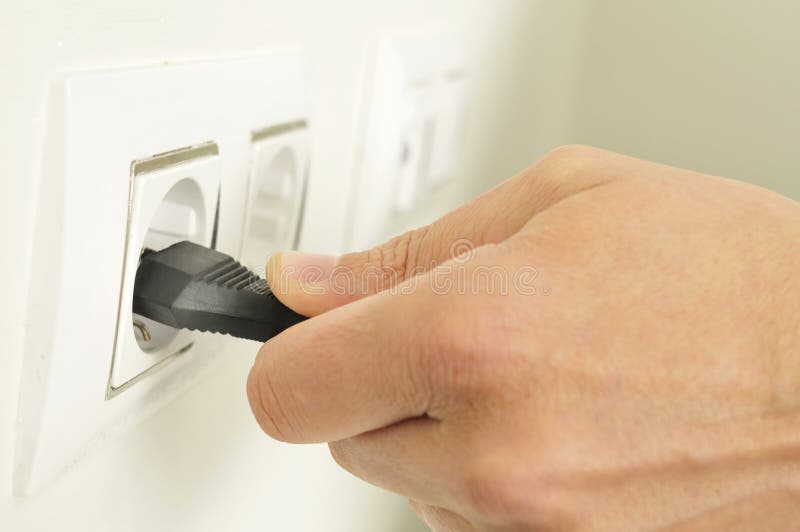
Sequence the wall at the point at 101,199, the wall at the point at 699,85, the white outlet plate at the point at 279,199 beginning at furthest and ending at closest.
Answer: the wall at the point at 699,85 → the white outlet plate at the point at 279,199 → the wall at the point at 101,199

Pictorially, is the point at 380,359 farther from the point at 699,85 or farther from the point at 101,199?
the point at 699,85

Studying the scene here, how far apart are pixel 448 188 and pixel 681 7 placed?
33 centimetres

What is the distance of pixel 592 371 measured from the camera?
202mm

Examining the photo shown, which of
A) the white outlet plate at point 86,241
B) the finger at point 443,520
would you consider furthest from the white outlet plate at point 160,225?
the finger at point 443,520

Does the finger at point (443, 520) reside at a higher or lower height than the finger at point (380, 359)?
lower

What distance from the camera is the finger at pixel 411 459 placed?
0.71 ft

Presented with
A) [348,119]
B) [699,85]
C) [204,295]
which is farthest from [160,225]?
[699,85]

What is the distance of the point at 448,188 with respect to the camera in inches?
22.7

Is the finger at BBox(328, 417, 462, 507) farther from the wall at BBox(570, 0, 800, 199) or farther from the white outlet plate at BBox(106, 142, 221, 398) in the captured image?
the wall at BBox(570, 0, 800, 199)

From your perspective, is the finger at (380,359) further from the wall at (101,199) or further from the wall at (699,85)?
the wall at (699,85)

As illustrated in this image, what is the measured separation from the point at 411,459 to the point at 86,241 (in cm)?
11

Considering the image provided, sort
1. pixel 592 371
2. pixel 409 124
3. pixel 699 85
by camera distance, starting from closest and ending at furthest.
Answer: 1. pixel 592 371
2. pixel 409 124
3. pixel 699 85

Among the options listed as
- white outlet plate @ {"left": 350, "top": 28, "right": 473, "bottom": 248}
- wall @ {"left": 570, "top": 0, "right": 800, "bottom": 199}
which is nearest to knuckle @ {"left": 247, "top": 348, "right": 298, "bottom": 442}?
white outlet plate @ {"left": 350, "top": 28, "right": 473, "bottom": 248}

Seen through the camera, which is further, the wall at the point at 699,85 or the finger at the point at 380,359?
the wall at the point at 699,85
